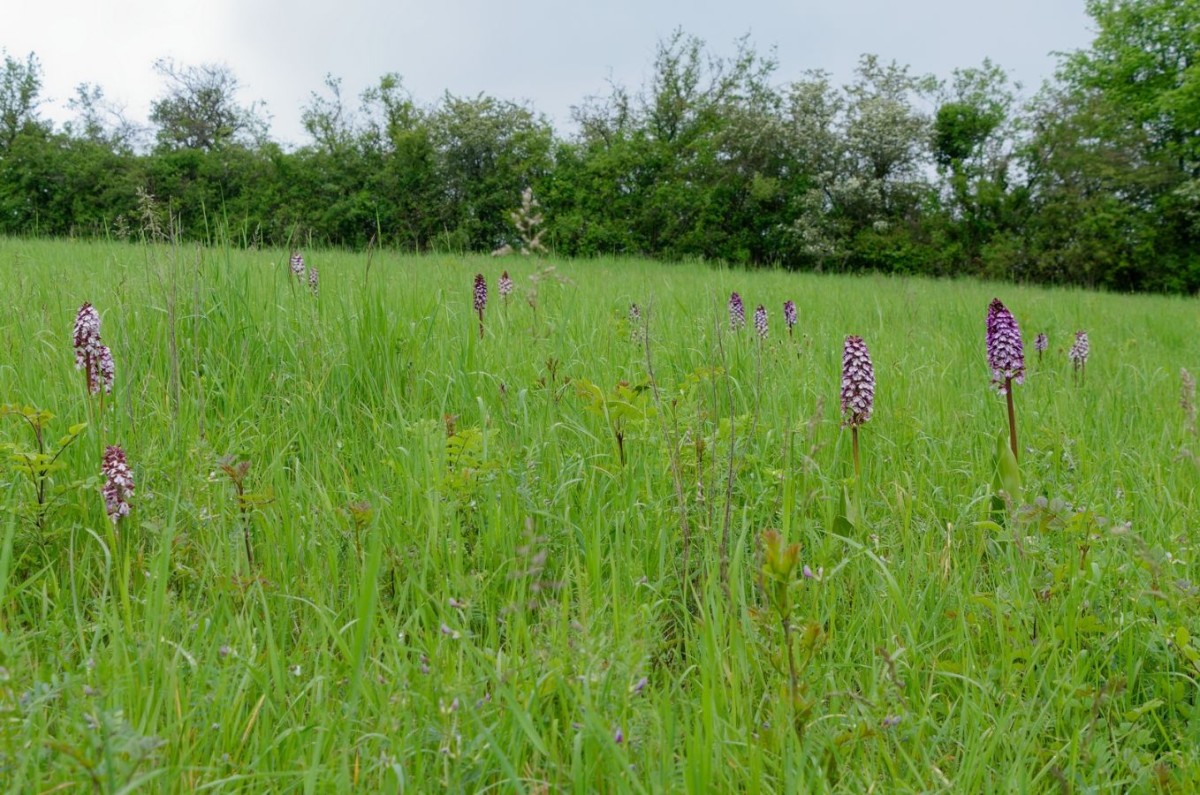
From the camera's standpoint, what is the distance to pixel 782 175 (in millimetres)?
27078

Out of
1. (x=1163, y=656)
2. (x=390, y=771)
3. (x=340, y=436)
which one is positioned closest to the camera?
(x=390, y=771)

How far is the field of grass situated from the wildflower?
0.06 m

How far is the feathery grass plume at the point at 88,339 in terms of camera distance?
214 cm

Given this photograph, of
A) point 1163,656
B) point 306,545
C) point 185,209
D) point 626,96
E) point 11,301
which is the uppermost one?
point 626,96

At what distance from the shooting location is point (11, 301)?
3.79m

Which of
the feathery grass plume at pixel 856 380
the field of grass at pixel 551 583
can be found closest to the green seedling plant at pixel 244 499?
the field of grass at pixel 551 583

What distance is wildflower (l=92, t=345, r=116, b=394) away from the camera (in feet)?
7.31

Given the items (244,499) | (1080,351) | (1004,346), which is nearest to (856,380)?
(1004,346)

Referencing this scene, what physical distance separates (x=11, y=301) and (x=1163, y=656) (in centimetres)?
483

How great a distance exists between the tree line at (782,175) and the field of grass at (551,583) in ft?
60.5

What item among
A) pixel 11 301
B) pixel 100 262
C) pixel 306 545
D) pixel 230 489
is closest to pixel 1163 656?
pixel 306 545

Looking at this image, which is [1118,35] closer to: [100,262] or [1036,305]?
[1036,305]

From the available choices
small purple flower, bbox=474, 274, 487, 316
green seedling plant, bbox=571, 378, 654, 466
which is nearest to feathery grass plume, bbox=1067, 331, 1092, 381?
green seedling plant, bbox=571, 378, 654, 466

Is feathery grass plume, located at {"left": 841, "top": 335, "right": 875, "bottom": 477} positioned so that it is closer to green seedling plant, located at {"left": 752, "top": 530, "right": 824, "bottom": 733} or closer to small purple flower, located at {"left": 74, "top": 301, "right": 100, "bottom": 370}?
green seedling plant, located at {"left": 752, "top": 530, "right": 824, "bottom": 733}
